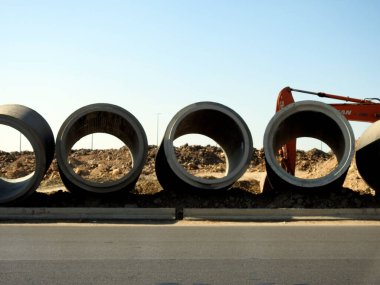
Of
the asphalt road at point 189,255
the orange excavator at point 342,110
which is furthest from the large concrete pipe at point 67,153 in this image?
the orange excavator at point 342,110

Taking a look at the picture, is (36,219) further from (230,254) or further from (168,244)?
(230,254)

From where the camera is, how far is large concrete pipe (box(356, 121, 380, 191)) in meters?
13.1

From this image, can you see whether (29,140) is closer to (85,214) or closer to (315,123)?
(85,214)

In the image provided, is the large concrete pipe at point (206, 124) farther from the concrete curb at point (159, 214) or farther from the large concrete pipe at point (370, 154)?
the large concrete pipe at point (370, 154)

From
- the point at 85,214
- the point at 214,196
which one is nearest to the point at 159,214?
the point at 85,214

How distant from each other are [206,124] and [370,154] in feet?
13.9

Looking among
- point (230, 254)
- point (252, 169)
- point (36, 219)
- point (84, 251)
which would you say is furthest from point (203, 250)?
point (252, 169)

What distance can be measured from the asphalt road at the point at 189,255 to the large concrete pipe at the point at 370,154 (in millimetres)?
3798

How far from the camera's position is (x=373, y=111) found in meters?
15.3

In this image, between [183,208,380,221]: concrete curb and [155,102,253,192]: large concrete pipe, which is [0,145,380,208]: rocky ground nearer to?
[155,102,253,192]: large concrete pipe

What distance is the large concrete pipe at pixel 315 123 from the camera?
12.4m

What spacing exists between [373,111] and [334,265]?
32.4 feet

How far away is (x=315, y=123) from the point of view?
1434 cm

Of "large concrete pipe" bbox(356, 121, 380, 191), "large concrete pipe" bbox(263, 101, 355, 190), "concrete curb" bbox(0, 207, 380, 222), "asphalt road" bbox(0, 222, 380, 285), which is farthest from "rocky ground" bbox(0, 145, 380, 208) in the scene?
"asphalt road" bbox(0, 222, 380, 285)
